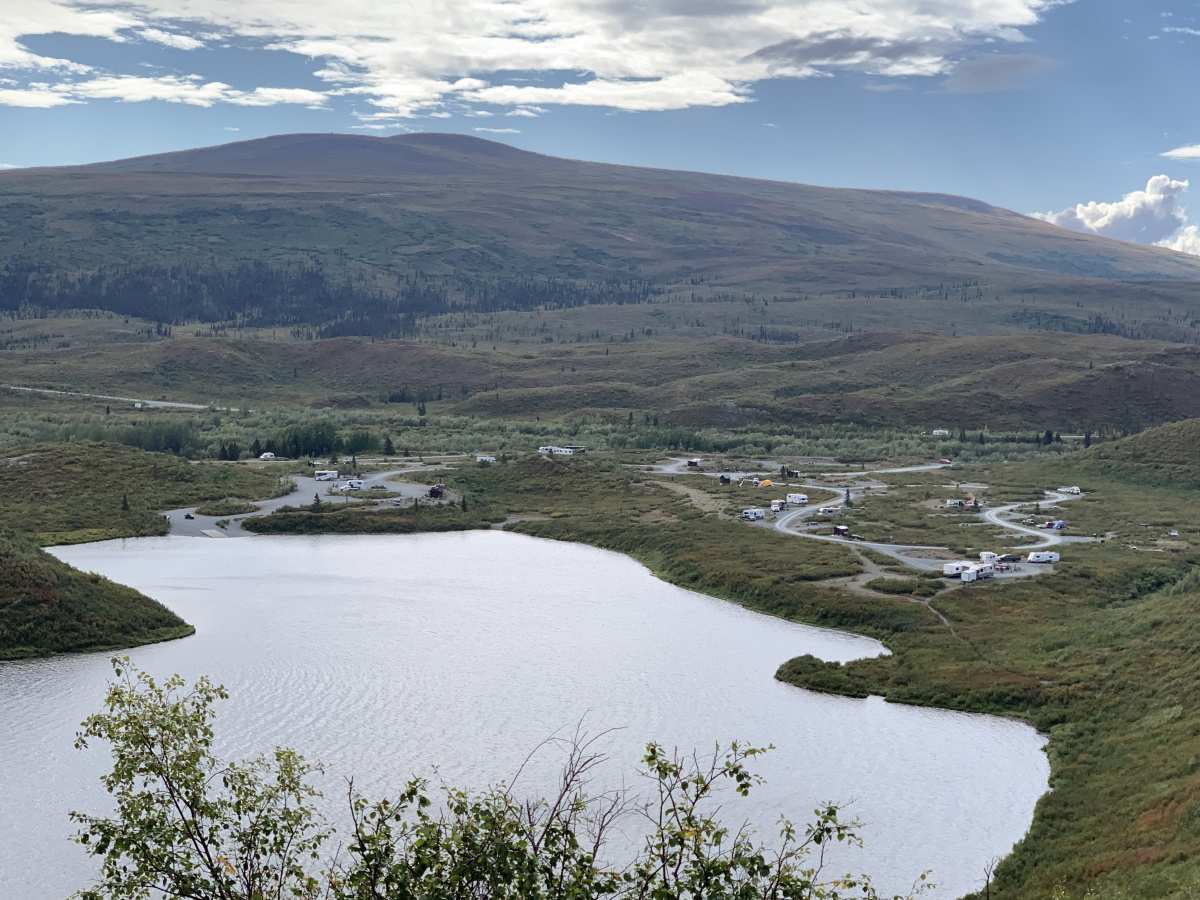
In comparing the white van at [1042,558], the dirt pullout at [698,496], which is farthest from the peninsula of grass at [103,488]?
the white van at [1042,558]

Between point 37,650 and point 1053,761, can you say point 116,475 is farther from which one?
point 1053,761

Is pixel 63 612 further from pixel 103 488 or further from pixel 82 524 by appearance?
pixel 103 488

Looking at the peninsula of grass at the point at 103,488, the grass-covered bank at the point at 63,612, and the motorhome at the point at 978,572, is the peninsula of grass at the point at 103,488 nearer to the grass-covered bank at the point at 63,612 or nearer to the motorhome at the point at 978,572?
the grass-covered bank at the point at 63,612

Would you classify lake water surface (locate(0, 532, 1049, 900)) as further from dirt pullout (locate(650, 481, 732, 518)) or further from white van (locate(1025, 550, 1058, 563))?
dirt pullout (locate(650, 481, 732, 518))

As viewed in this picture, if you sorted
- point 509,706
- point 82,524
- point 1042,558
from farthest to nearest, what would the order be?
point 82,524 → point 1042,558 → point 509,706

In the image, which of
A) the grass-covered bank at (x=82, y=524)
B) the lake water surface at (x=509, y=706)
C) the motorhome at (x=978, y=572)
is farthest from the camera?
the motorhome at (x=978, y=572)

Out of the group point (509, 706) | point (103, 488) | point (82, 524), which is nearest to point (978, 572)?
point (509, 706)

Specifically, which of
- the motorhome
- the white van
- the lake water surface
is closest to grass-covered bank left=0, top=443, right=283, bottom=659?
the lake water surface

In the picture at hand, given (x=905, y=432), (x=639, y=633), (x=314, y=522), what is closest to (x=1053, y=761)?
(x=639, y=633)
